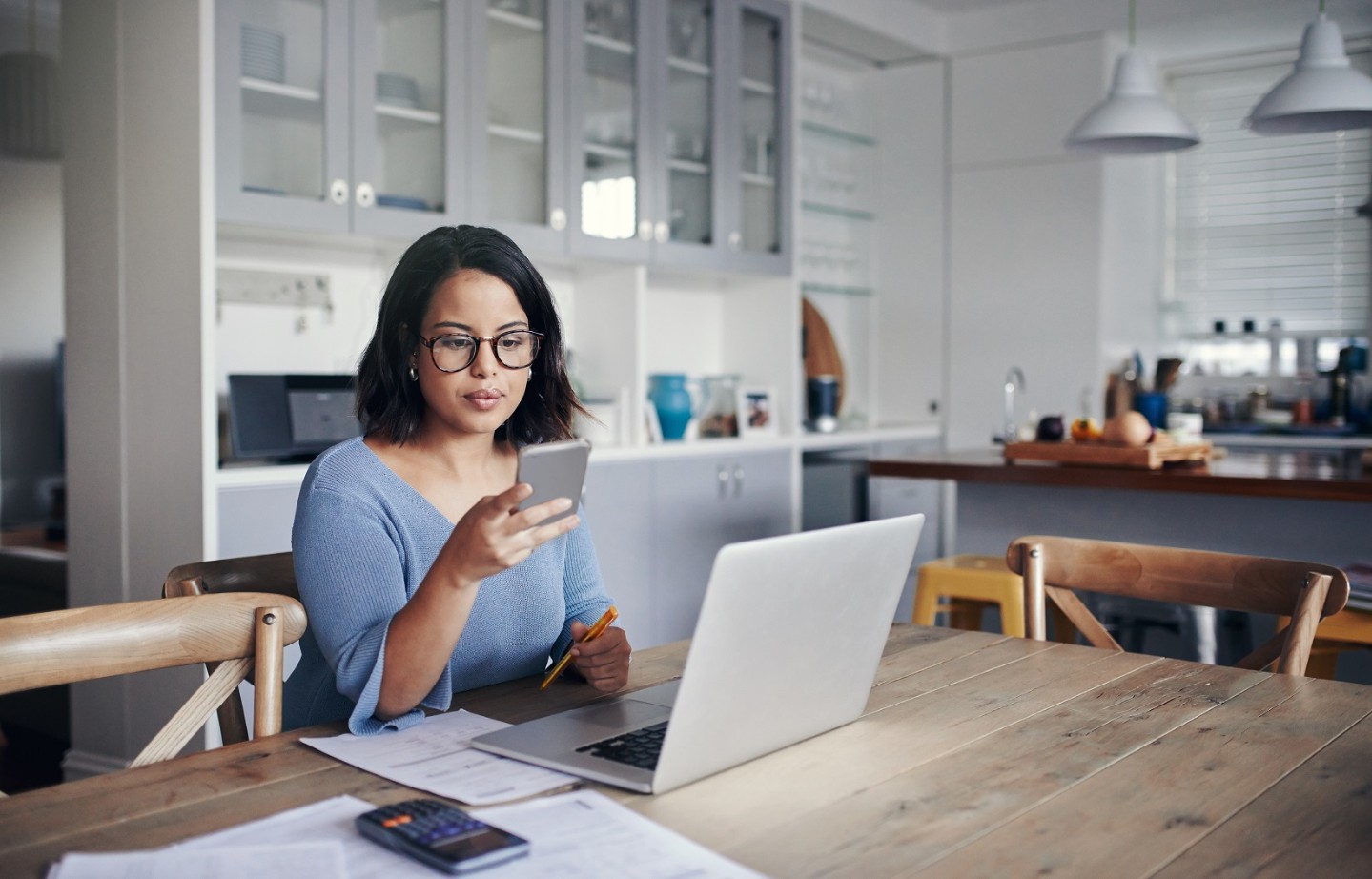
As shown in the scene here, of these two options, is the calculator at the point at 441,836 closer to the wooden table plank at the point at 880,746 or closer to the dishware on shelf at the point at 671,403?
the wooden table plank at the point at 880,746

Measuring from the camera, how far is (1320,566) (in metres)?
1.64

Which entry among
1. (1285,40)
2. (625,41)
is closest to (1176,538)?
(625,41)

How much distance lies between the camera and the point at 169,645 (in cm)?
126

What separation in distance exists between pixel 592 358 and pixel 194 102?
64.7 inches

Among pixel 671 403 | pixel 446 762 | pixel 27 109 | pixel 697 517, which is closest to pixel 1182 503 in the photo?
pixel 697 517

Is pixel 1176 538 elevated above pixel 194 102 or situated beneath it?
situated beneath

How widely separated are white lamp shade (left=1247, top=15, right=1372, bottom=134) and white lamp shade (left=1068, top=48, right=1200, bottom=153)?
0.22 metres

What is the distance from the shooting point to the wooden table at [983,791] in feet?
2.92

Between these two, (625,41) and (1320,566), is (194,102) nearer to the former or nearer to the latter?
(625,41)

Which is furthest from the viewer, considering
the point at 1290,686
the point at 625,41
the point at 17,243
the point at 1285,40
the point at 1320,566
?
the point at 17,243

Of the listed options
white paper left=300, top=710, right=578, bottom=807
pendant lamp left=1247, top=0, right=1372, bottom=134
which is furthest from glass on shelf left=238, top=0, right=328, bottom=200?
Result: pendant lamp left=1247, top=0, right=1372, bottom=134

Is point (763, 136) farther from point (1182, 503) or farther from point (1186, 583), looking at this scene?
point (1186, 583)

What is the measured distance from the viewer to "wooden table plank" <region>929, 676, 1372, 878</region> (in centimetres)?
88

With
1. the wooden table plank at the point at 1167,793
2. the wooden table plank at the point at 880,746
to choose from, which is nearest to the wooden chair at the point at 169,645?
the wooden table plank at the point at 880,746
